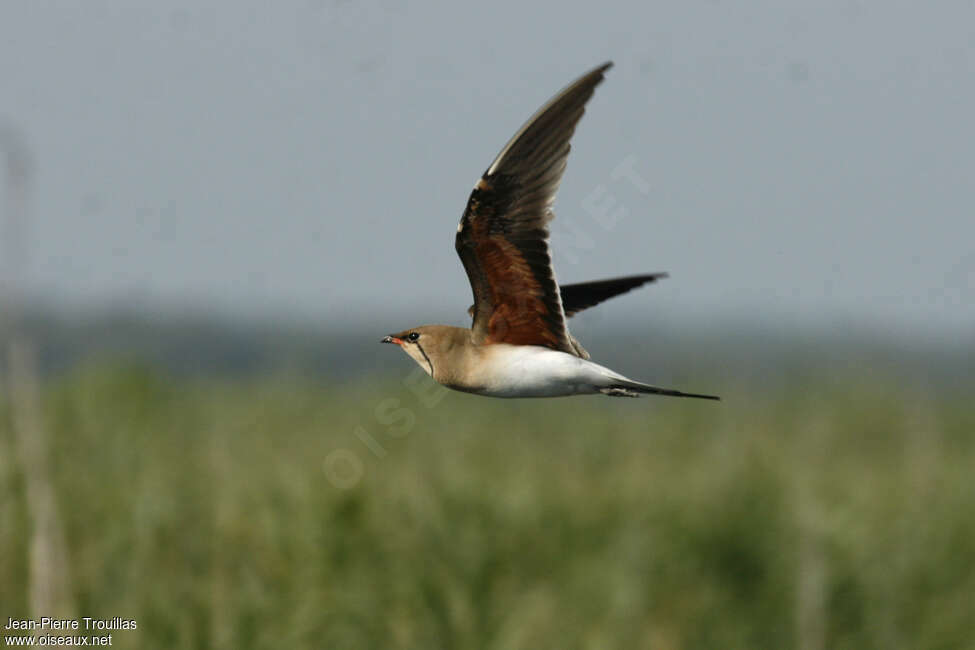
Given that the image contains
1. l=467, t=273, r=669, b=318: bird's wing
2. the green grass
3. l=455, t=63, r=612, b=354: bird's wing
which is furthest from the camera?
the green grass

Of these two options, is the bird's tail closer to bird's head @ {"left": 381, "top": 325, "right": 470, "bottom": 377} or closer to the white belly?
the white belly

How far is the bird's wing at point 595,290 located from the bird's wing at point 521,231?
6.6 inches

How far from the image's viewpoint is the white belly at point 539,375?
1.31 m

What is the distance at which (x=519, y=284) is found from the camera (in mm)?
1621

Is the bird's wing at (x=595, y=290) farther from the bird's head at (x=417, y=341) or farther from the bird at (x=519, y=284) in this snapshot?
the bird's head at (x=417, y=341)

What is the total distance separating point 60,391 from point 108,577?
696 centimetres

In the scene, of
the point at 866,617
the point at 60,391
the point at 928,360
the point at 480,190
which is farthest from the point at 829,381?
the point at 480,190

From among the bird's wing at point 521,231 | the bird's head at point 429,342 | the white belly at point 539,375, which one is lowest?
the white belly at point 539,375

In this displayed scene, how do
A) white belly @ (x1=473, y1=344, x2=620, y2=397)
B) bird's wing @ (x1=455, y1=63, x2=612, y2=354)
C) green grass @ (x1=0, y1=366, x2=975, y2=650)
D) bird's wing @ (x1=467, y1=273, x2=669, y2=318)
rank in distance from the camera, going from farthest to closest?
green grass @ (x1=0, y1=366, x2=975, y2=650), bird's wing @ (x1=467, y1=273, x2=669, y2=318), bird's wing @ (x1=455, y1=63, x2=612, y2=354), white belly @ (x1=473, y1=344, x2=620, y2=397)

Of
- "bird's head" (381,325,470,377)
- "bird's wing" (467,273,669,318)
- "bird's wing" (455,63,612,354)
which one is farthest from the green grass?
"bird's head" (381,325,470,377)

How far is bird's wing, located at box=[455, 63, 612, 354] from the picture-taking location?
5.15 feet

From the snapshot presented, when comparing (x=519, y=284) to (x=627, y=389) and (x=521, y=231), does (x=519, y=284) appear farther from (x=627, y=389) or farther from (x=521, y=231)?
(x=627, y=389)

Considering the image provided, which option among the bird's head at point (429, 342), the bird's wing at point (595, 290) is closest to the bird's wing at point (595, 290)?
the bird's wing at point (595, 290)

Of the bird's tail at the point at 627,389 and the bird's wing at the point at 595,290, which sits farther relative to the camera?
the bird's wing at the point at 595,290
